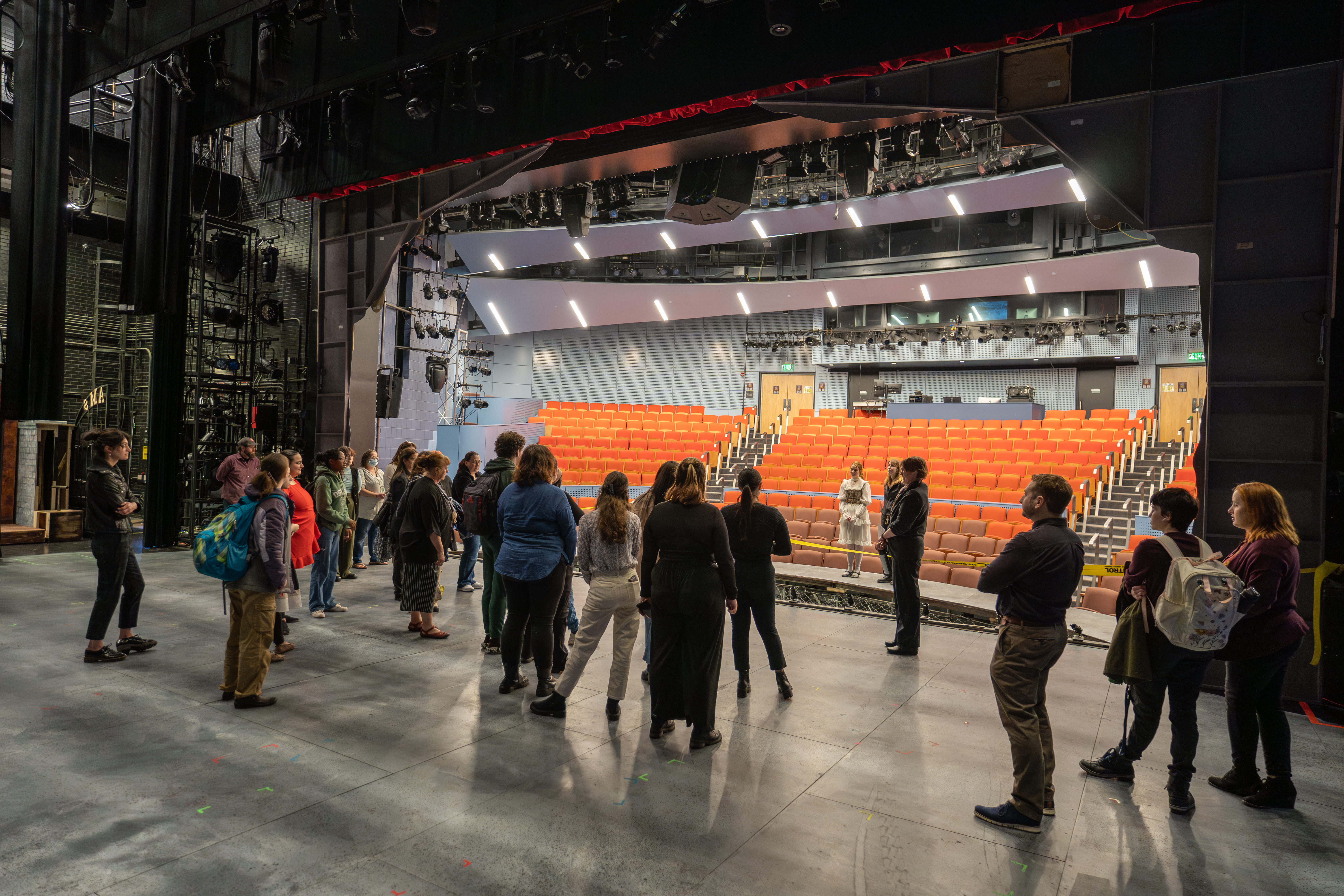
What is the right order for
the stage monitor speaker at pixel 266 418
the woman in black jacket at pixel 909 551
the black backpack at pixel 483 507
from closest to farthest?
the black backpack at pixel 483 507 → the woman in black jacket at pixel 909 551 → the stage monitor speaker at pixel 266 418

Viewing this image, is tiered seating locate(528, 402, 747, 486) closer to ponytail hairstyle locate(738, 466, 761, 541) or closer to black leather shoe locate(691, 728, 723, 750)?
ponytail hairstyle locate(738, 466, 761, 541)

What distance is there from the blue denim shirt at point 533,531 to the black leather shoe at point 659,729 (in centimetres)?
95

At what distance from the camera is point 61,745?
11.0ft

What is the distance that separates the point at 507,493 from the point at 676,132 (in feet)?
16.4

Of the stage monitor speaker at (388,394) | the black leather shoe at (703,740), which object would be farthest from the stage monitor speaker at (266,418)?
the black leather shoe at (703,740)

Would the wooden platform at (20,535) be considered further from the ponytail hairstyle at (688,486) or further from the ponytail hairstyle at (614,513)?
the ponytail hairstyle at (688,486)

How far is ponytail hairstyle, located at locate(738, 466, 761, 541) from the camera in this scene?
422cm

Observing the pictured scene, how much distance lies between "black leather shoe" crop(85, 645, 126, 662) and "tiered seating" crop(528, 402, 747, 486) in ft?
28.3

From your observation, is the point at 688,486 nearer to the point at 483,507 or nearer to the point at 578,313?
the point at 483,507

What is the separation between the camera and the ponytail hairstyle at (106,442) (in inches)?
174

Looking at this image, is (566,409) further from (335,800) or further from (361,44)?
(335,800)

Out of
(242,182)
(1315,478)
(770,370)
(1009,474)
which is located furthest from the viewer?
(770,370)

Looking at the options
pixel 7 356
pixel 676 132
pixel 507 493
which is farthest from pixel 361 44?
pixel 7 356

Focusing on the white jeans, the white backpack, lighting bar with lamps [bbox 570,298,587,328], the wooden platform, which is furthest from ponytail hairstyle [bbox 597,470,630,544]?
lighting bar with lamps [bbox 570,298,587,328]
